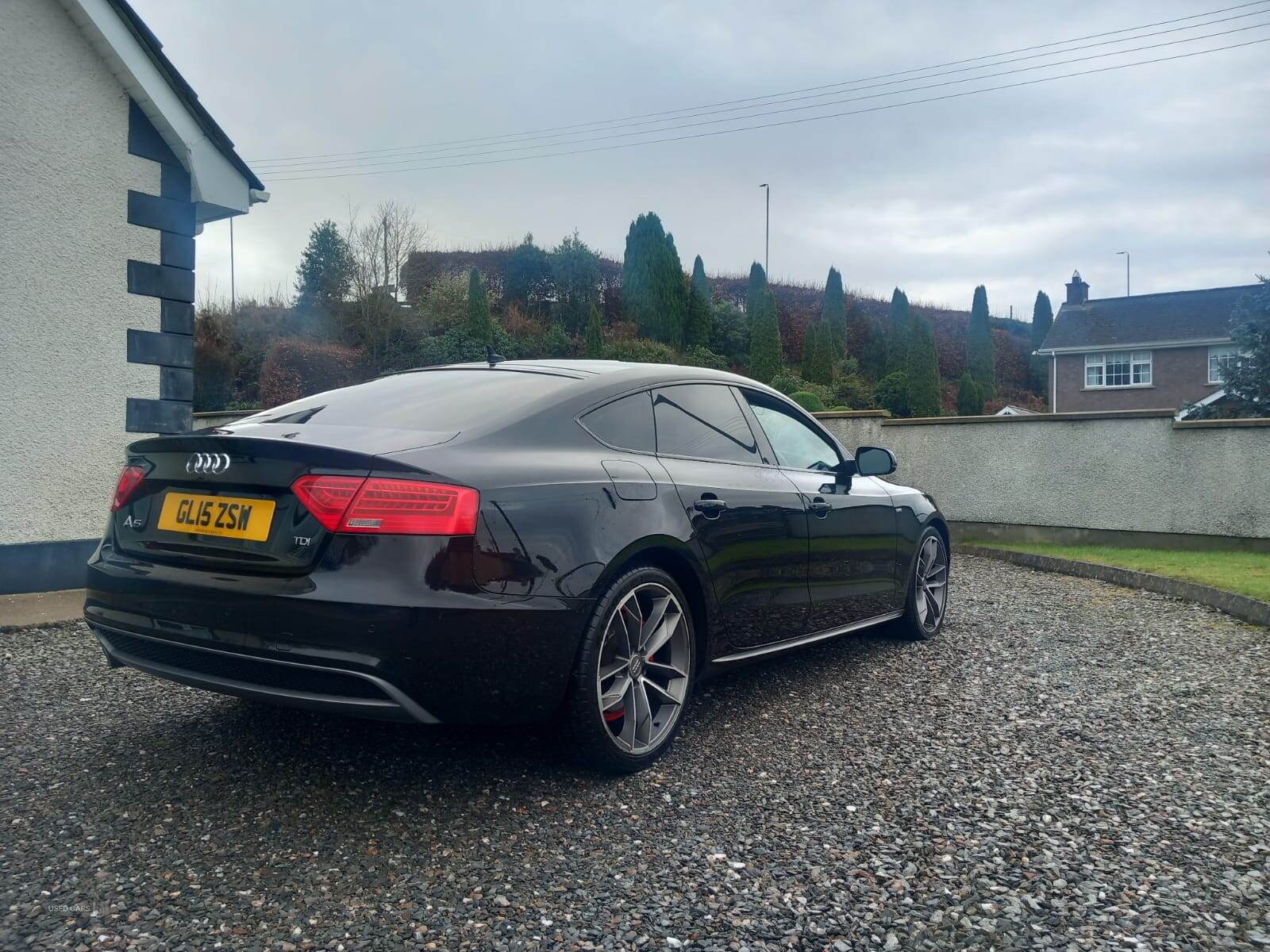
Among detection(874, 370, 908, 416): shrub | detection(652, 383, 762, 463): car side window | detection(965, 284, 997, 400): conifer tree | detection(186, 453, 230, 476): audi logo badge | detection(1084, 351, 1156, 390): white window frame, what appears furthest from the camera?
detection(965, 284, 997, 400): conifer tree

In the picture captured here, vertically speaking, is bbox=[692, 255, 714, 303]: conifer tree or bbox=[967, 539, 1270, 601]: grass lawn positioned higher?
bbox=[692, 255, 714, 303]: conifer tree

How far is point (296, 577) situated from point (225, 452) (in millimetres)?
519

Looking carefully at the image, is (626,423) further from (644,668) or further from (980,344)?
(980,344)

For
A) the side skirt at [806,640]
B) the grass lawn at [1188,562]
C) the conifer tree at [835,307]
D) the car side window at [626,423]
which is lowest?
the grass lawn at [1188,562]

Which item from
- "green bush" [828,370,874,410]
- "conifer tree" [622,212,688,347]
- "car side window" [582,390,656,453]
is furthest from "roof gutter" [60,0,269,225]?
"green bush" [828,370,874,410]

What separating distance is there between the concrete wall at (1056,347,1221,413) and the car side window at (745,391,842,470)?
110 ft

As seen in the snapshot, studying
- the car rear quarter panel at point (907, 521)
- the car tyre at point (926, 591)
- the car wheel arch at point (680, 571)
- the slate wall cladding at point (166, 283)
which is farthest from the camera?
the slate wall cladding at point (166, 283)

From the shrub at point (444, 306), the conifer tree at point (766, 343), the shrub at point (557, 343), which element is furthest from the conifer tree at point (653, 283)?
the shrub at point (444, 306)

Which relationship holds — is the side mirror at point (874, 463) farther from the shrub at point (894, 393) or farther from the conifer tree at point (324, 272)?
the shrub at point (894, 393)

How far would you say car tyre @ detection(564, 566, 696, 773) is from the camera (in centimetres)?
324

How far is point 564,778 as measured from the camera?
11.3 ft

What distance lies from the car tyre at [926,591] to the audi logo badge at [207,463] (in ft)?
12.5

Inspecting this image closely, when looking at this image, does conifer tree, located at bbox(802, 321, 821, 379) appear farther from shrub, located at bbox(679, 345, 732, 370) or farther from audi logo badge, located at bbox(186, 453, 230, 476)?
audi logo badge, located at bbox(186, 453, 230, 476)

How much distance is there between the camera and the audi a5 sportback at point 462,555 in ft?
9.37
